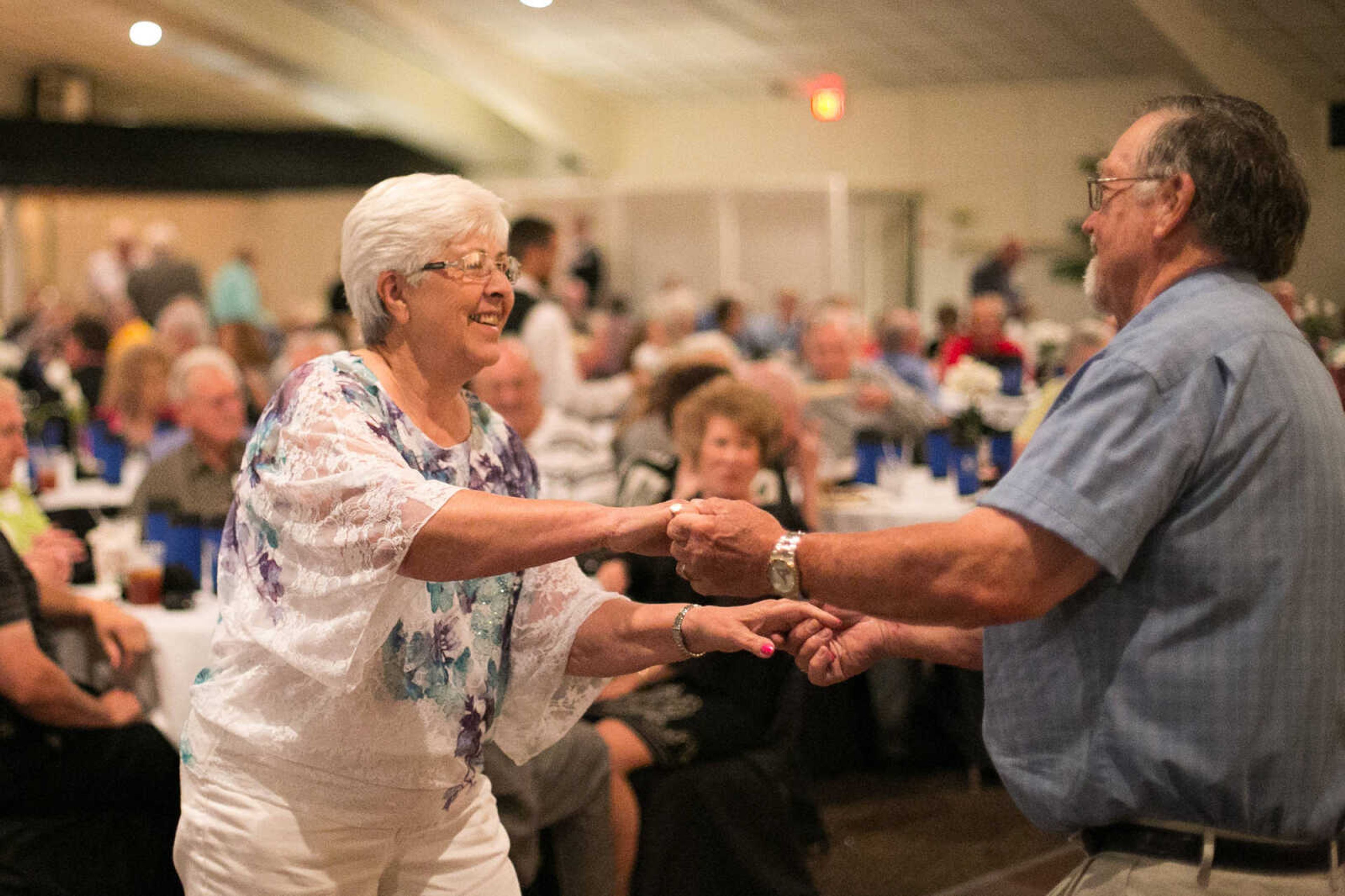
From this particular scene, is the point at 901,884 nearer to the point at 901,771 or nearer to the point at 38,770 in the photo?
the point at 901,771

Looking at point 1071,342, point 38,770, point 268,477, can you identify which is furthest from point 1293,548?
point 1071,342

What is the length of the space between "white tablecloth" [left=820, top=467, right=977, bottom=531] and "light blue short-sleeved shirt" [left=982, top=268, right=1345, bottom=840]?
2777mm

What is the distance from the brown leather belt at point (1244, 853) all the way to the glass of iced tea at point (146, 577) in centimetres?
264

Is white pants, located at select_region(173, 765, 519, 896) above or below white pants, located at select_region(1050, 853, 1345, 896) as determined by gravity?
below

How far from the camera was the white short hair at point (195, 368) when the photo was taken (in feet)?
14.7

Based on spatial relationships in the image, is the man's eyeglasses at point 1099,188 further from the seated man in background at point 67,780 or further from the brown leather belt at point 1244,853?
the seated man in background at point 67,780

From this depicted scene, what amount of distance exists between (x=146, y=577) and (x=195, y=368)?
1259 millimetres

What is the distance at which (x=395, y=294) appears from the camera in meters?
1.99

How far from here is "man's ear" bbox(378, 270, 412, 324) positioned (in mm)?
1980

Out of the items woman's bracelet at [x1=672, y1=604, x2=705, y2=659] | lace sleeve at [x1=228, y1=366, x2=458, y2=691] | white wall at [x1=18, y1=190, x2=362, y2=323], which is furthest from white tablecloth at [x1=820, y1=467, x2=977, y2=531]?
white wall at [x1=18, y1=190, x2=362, y2=323]

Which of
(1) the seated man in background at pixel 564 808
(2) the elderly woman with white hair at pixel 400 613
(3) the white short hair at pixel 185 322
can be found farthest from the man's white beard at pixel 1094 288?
(3) the white short hair at pixel 185 322

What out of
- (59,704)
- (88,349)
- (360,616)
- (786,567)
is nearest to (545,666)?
(360,616)

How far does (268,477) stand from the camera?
5.95 ft

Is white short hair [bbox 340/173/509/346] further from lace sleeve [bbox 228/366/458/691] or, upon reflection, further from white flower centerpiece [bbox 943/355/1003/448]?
white flower centerpiece [bbox 943/355/1003/448]
